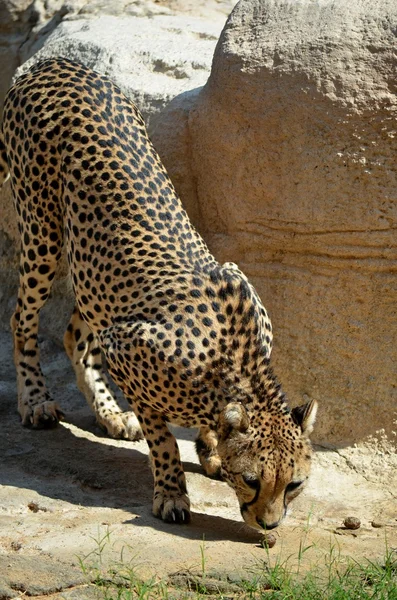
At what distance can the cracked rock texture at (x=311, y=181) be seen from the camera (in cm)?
695

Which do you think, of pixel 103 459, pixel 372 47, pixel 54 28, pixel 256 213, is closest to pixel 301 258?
pixel 256 213

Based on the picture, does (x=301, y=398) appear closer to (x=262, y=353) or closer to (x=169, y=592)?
(x=262, y=353)

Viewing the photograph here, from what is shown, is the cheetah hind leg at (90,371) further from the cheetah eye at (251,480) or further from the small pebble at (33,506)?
the cheetah eye at (251,480)

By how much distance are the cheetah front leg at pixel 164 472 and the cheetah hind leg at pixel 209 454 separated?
59 centimetres

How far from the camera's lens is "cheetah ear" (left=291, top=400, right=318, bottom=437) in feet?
20.1

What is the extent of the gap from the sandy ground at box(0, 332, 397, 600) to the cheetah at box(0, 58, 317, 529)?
19 cm

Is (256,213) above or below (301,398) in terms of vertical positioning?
above

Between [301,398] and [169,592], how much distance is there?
2.56 metres

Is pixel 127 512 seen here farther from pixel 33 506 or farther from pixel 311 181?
pixel 311 181

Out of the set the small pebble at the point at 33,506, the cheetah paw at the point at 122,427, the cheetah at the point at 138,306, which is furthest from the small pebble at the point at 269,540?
the cheetah paw at the point at 122,427

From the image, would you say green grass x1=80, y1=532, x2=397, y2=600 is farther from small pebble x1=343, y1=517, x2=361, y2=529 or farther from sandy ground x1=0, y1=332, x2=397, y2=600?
small pebble x1=343, y1=517, x2=361, y2=529

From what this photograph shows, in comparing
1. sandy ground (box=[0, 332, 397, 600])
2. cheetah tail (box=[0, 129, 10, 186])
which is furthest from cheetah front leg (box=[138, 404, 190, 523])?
cheetah tail (box=[0, 129, 10, 186])

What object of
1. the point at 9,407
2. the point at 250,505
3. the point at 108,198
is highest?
the point at 108,198

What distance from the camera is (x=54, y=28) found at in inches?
394
